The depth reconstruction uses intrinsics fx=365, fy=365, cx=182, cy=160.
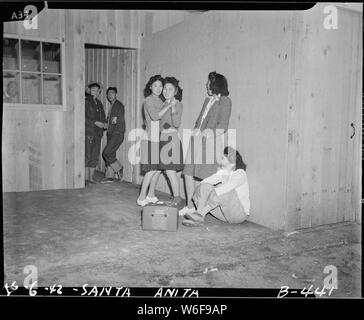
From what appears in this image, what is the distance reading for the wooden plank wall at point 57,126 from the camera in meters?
5.14

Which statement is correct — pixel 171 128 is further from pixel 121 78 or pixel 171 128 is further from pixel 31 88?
pixel 121 78

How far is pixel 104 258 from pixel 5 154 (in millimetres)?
3079

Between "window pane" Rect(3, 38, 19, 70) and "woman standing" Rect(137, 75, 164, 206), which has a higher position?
"window pane" Rect(3, 38, 19, 70)

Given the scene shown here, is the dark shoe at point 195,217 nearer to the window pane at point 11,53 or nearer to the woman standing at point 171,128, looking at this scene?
the woman standing at point 171,128

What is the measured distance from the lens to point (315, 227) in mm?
3629

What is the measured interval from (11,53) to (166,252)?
3.75 metres

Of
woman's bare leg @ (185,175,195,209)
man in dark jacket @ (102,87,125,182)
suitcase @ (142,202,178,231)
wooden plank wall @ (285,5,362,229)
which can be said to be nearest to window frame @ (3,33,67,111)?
man in dark jacket @ (102,87,125,182)

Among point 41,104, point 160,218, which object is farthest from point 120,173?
point 160,218

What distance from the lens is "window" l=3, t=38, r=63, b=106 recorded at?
5.00 metres

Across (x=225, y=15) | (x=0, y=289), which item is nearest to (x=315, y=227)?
(x=225, y=15)

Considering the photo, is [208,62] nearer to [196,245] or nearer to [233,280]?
[196,245]

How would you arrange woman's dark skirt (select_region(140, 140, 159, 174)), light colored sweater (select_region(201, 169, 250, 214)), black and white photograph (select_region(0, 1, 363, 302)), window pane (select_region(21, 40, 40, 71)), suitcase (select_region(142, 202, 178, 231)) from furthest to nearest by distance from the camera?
window pane (select_region(21, 40, 40, 71)), woman's dark skirt (select_region(140, 140, 159, 174)), light colored sweater (select_region(201, 169, 250, 214)), suitcase (select_region(142, 202, 178, 231)), black and white photograph (select_region(0, 1, 363, 302))

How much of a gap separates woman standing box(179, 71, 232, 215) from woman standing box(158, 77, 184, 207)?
0.17 m

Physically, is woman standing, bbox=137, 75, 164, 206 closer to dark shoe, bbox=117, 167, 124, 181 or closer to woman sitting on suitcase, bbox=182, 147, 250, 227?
woman sitting on suitcase, bbox=182, 147, 250, 227
